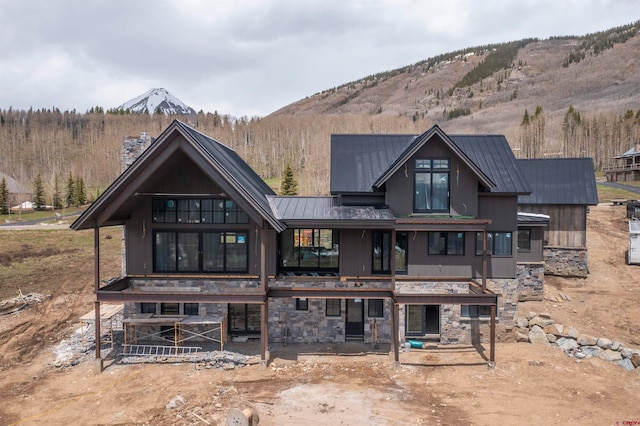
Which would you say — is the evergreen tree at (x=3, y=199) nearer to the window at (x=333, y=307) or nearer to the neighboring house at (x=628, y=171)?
the window at (x=333, y=307)

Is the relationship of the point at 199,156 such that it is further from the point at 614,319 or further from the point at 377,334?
the point at 614,319

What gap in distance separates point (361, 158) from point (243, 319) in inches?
363

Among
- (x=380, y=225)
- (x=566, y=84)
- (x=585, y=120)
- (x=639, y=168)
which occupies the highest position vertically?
(x=566, y=84)

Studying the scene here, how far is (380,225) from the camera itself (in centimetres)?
1415

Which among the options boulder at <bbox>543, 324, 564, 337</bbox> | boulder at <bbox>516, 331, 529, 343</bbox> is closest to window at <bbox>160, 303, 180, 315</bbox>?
boulder at <bbox>516, 331, 529, 343</bbox>

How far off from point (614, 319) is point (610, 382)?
7.52 m

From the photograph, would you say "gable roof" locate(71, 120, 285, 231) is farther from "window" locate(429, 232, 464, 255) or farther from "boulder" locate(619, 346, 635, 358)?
"boulder" locate(619, 346, 635, 358)

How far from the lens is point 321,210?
15.4 metres

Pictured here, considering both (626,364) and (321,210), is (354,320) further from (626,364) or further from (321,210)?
(626,364)

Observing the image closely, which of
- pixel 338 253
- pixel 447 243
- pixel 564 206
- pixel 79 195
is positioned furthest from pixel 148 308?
pixel 79 195

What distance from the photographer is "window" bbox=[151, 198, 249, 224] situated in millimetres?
15516

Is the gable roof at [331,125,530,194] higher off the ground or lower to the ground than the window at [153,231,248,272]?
higher

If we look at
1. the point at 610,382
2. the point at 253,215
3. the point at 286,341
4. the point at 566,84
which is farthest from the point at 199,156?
the point at 566,84

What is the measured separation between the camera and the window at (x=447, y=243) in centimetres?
1591
